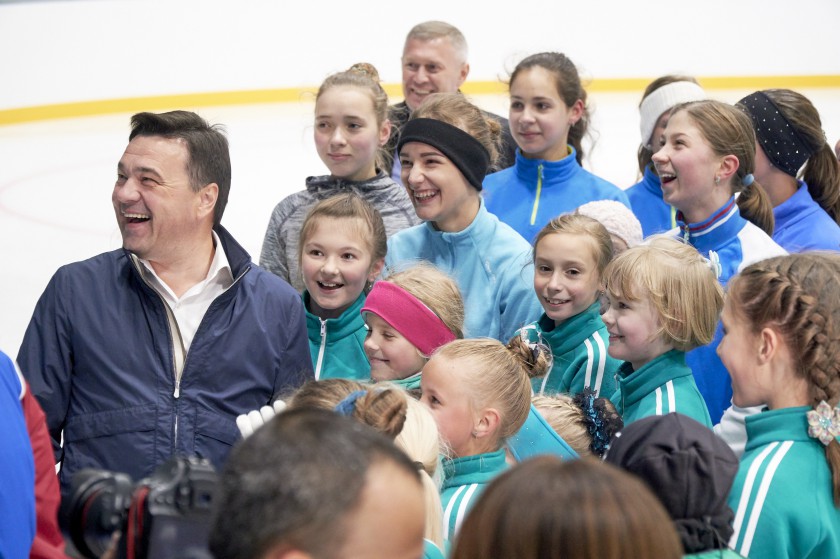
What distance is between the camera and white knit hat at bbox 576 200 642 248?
3.94 meters

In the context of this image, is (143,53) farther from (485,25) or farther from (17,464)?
(17,464)

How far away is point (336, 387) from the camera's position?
259 centimetres

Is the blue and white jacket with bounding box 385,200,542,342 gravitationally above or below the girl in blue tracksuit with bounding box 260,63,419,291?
below

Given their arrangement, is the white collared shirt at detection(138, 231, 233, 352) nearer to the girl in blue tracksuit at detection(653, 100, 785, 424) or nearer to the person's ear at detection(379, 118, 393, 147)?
the girl in blue tracksuit at detection(653, 100, 785, 424)

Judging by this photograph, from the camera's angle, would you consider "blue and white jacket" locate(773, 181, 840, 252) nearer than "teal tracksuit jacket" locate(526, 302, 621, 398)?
No

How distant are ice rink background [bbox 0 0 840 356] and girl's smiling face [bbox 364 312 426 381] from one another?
6954 millimetres

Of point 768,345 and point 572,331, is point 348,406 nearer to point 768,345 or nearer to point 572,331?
point 768,345

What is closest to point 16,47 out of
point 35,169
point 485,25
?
point 35,169

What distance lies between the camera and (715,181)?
3807 mm

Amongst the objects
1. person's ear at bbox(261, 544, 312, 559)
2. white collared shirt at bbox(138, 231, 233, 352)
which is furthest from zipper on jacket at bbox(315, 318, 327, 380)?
person's ear at bbox(261, 544, 312, 559)

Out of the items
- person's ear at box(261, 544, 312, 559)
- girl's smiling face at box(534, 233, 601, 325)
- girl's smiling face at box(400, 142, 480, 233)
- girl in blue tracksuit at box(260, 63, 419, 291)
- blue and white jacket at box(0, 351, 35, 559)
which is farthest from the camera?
girl in blue tracksuit at box(260, 63, 419, 291)

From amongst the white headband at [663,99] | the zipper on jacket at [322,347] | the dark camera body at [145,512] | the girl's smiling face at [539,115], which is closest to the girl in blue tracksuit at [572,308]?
the zipper on jacket at [322,347]

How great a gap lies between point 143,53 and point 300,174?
3.95m

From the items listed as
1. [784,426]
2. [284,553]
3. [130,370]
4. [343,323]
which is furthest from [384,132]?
[284,553]
